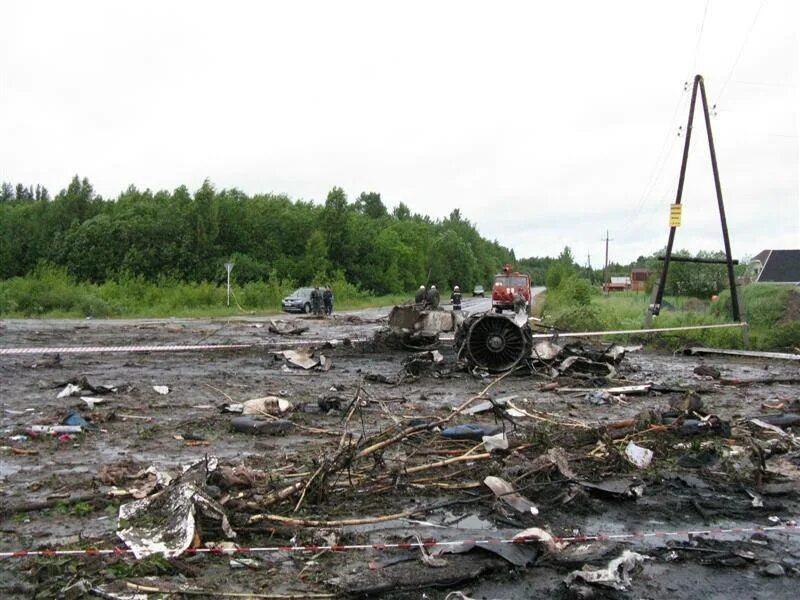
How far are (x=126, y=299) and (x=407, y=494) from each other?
3987 cm

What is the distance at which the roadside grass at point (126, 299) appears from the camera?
35281 mm

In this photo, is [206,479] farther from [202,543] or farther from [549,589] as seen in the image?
[549,589]

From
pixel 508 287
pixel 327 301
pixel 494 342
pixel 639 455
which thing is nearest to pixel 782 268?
pixel 508 287

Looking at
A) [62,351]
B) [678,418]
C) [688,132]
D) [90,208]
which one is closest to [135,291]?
[90,208]

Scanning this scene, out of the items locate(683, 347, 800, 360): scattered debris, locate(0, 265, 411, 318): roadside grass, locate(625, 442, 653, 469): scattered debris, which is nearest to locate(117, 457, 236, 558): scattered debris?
locate(625, 442, 653, 469): scattered debris

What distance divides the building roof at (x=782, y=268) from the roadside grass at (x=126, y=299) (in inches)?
1320

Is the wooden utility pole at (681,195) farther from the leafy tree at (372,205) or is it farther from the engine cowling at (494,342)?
the leafy tree at (372,205)

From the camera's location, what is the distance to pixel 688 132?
2073cm

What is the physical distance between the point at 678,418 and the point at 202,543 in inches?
234

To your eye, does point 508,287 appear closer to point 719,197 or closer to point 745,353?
point 719,197

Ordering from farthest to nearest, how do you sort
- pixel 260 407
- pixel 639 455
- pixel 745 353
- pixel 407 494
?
pixel 745 353 → pixel 260 407 → pixel 639 455 → pixel 407 494

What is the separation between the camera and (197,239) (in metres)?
59.6

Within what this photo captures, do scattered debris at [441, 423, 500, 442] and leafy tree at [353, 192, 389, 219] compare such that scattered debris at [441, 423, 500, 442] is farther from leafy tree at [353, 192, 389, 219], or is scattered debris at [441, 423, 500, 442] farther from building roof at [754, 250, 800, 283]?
leafy tree at [353, 192, 389, 219]

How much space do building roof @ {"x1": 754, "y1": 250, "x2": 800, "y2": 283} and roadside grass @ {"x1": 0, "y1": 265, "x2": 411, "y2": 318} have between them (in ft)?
110
